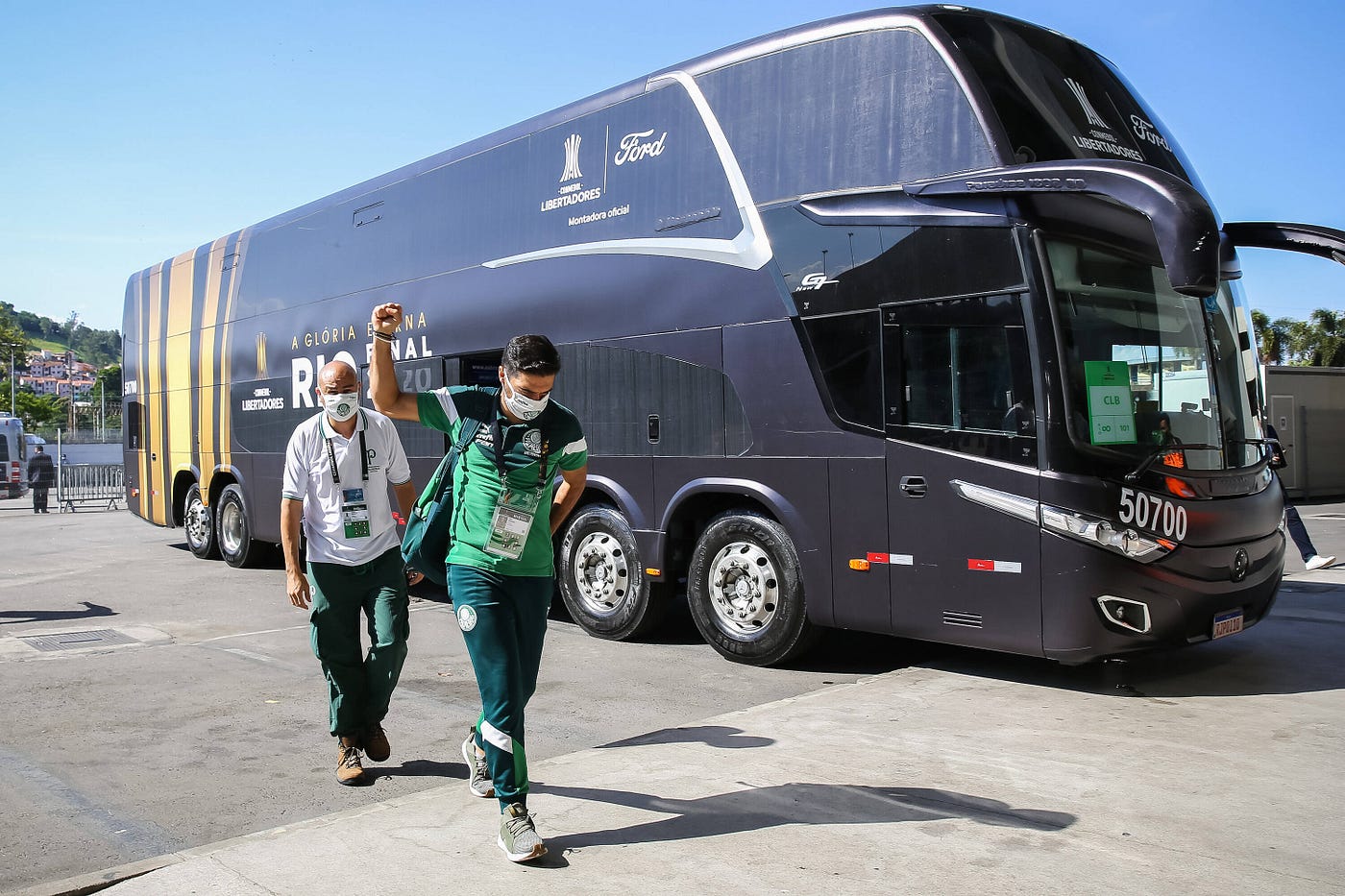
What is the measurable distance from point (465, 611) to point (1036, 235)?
3.84 meters

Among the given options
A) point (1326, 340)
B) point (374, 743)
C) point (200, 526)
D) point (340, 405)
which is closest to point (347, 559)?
point (340, 405)

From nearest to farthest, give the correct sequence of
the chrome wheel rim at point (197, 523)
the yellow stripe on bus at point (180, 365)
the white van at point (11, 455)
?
the chrome wheel rim at point (197, 523) < the yellow stripe on bus at point (180, 365) < the white van at point (11, 455)

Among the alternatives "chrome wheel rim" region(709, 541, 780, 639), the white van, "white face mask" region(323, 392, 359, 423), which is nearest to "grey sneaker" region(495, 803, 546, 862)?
"white face mask" region(323, 392, 359, 423)

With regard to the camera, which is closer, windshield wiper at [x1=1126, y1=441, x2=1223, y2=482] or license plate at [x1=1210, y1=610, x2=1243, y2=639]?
windshield wiper at [x1=1126, y1=441, x2=1223, y2=482]

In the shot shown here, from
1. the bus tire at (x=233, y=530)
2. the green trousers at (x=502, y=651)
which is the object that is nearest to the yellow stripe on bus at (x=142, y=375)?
the bus tire at (x=233, y=530)

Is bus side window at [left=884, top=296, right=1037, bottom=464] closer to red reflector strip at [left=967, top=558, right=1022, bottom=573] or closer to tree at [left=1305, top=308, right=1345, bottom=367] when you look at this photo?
red reflector strip at [left=967, top=558, right=1022, bottom=573]

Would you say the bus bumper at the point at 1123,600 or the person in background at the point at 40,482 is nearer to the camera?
the bus bumper at the point at 1123,600

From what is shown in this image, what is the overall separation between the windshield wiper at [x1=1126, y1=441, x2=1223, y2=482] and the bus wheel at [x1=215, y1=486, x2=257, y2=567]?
36.1 feet

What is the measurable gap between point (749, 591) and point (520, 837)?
3980 millimetres

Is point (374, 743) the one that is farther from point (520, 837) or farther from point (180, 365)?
point (180, 365)

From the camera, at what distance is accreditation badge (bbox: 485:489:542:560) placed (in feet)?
14.6

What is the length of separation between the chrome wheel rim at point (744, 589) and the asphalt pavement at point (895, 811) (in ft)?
3.90

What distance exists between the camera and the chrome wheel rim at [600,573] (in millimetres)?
9016

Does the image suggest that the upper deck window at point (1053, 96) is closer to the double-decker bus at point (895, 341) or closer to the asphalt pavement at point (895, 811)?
the double-decker bus at point (895, 341)
